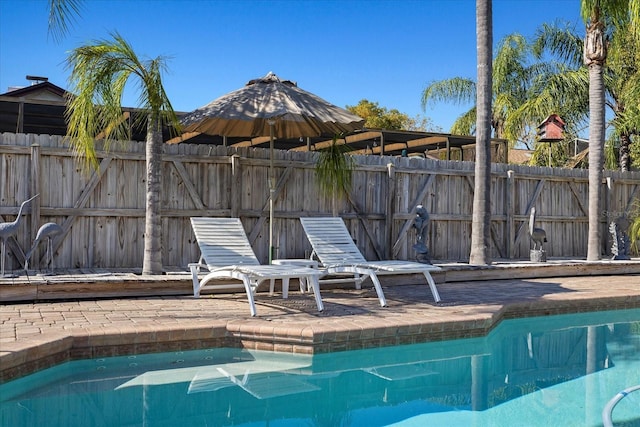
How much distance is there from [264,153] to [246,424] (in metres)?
6.50

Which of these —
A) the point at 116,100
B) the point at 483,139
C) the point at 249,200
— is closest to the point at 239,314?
the point at 116,100

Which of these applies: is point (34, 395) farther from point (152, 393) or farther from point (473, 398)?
point (473, 398)

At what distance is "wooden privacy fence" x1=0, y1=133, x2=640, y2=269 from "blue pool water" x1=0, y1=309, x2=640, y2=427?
164 inches

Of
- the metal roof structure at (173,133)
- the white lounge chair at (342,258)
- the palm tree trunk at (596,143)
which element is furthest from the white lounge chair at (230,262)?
the palm tree trunk at (596,143)

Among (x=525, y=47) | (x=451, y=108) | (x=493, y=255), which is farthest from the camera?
(x=451, y=108)

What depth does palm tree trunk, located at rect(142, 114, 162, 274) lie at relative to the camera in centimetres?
848

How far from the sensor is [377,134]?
53.5 feet

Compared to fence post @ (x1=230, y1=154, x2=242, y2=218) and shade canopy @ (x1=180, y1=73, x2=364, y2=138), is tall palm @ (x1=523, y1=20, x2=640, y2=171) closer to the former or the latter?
shade canopy @ (x1=180, y1=73, x2=364, y2=138)

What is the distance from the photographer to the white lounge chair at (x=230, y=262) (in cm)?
708

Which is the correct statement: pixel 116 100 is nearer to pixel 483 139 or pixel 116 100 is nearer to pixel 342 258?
pixel 342 258

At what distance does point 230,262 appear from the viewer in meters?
7.98

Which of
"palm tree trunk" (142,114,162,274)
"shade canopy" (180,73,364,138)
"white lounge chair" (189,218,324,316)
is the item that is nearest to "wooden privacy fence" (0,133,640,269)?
"shade canopy" (180,73,364,138)

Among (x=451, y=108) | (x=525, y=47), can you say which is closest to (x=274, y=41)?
(x=451, y=108)

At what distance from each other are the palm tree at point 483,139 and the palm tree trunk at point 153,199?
5.35 meters
